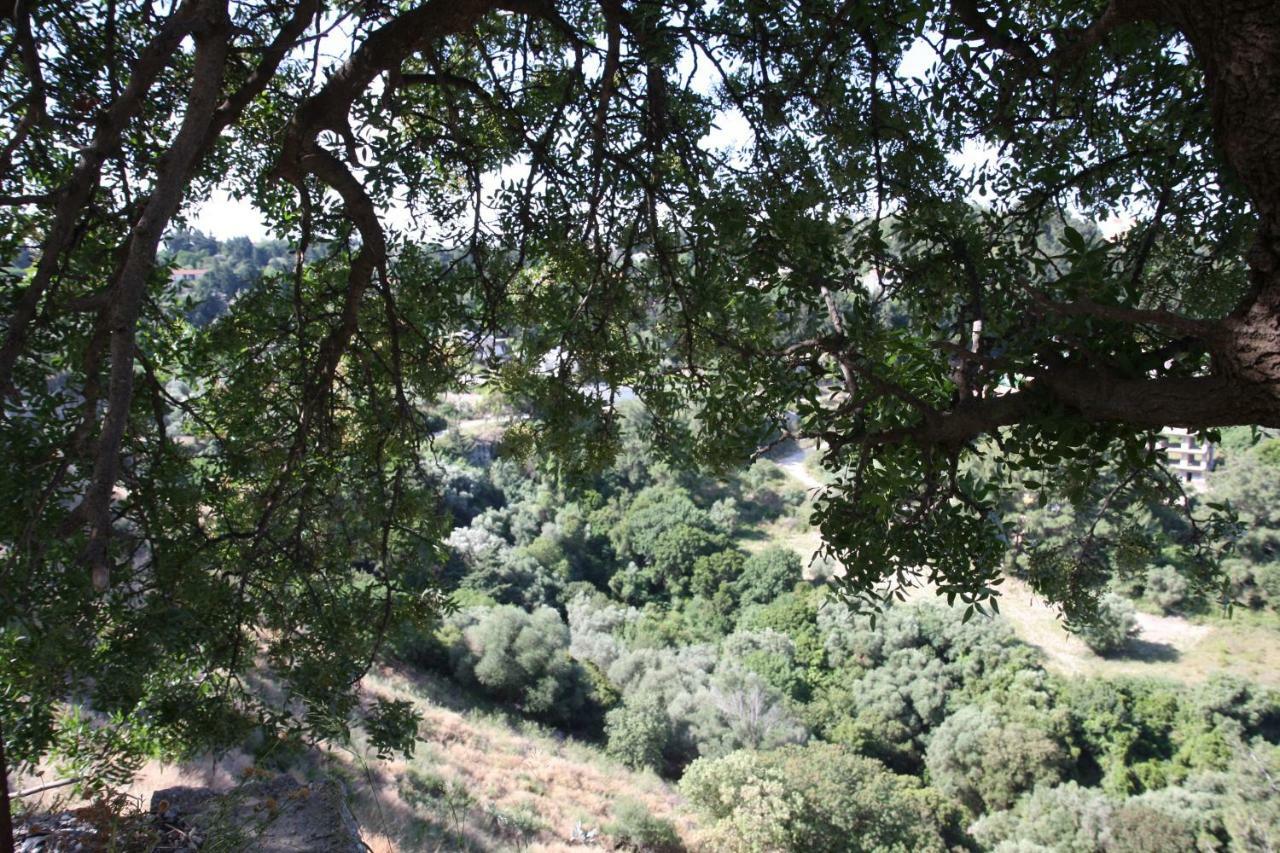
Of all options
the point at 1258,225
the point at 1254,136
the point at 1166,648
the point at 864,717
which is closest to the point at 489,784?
the point at 864,717

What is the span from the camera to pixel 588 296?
284cm

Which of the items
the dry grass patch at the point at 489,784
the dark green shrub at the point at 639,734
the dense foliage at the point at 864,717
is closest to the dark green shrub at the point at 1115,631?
the dense foliage at the point at 864,717

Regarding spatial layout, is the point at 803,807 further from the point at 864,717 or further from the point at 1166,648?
the point at 1166,648

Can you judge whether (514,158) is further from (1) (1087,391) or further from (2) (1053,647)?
(2) (1053,647)

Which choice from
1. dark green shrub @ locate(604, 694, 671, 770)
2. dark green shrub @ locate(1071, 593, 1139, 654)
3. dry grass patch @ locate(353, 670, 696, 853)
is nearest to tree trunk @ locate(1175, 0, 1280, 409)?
dry grass patch @ locate(353, 670, 696, 853)

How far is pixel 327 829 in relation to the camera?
3.33 meters

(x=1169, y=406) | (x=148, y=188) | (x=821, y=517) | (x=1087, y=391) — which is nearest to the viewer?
(x=1169, y=406)

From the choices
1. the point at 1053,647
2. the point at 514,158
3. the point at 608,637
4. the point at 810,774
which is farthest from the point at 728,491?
the point at 514,158

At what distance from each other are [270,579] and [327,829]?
3.77 feet

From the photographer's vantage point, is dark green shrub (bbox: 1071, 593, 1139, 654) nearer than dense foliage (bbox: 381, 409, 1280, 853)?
No

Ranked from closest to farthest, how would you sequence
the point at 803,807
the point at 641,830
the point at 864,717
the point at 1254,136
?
the point at 1254,136 → the point at 641,830 → the point at 803,807 → the point at 864,717

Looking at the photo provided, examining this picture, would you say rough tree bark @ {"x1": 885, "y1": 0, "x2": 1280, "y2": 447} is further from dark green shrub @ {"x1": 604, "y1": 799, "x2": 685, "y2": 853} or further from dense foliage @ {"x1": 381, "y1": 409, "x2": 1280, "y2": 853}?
dark green shrub @ {"x1": 604, "y1": 799, "x2": 685, "y2": 853}

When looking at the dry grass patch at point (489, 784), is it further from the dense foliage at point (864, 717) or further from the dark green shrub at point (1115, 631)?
the dark green shrub at point (1115, 631)

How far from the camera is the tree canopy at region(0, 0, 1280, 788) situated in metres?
1.83
